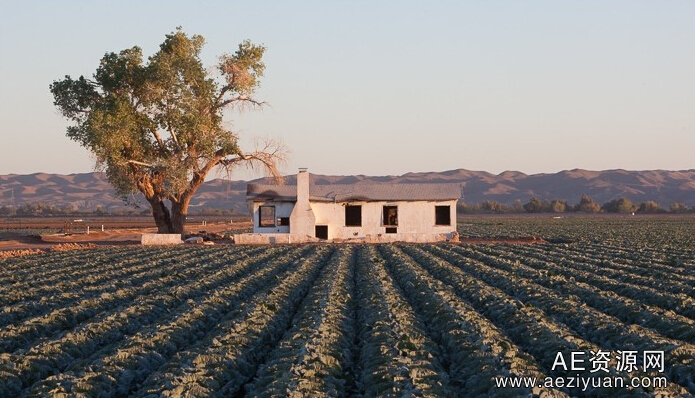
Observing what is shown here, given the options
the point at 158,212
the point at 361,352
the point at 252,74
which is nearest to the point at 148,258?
the point at 158,212

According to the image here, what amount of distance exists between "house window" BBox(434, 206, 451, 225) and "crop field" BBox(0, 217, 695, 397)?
2253 cm

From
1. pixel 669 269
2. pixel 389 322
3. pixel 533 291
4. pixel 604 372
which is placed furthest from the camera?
pixel 669 269

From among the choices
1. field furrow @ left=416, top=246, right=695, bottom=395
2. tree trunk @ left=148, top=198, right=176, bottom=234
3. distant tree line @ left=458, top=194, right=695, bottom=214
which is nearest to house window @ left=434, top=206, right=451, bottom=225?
tree trunk @ left=148, top=198, right=176, bottom=234

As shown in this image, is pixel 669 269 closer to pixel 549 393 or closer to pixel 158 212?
pixel 549 393

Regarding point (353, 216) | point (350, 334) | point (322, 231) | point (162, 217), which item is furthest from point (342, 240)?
point (350, 334)

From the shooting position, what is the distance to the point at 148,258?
33.1m

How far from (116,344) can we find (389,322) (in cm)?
474

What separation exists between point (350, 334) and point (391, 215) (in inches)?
1371

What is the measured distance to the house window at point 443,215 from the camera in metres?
47.8

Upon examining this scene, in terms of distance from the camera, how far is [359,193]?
4784cm

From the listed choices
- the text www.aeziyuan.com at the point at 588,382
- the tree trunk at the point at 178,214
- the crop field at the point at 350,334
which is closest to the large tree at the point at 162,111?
the tree trunk at the point at 178,214

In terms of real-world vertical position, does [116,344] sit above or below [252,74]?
below

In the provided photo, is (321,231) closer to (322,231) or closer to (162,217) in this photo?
(322,231)

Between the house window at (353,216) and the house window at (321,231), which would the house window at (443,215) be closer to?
the house window at (353,216)
